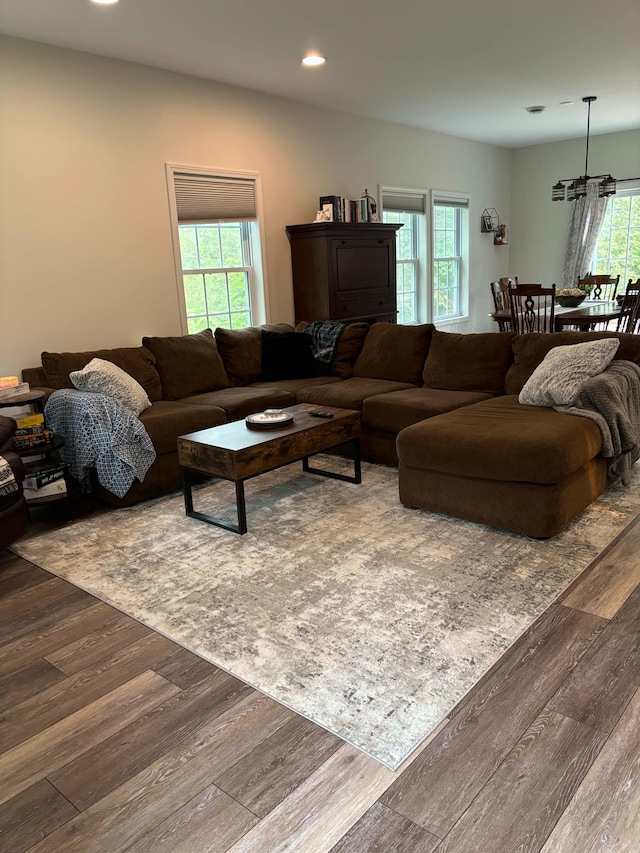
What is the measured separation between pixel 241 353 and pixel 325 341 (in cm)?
66

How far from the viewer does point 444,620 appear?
91.7 inches

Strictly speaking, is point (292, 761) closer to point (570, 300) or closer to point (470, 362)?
point (470, 362)

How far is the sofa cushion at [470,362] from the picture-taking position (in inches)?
164

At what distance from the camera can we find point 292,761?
1.71 metres

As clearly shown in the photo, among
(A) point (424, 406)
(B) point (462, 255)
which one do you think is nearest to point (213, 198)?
(A) point (424, 406)

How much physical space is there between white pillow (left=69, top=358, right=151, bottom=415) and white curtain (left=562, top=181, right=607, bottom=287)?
20.3ft

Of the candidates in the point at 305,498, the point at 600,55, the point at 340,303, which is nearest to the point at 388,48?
the point at 600,55

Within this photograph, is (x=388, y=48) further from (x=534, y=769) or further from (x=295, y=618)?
(x=534, y=769)

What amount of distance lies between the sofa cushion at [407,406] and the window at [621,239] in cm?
501

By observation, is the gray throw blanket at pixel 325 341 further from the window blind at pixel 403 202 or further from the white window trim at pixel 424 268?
the white window trim at pixel 424 268

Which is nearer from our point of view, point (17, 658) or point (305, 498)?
point (17, 658)

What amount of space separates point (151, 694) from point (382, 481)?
2128 mm

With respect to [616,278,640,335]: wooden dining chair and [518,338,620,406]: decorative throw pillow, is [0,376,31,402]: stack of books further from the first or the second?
[616,278,640,335]: wooden dining chair

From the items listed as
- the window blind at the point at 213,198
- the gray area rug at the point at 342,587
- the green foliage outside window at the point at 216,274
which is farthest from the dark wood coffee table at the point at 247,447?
the window blind at the point at 213,198
